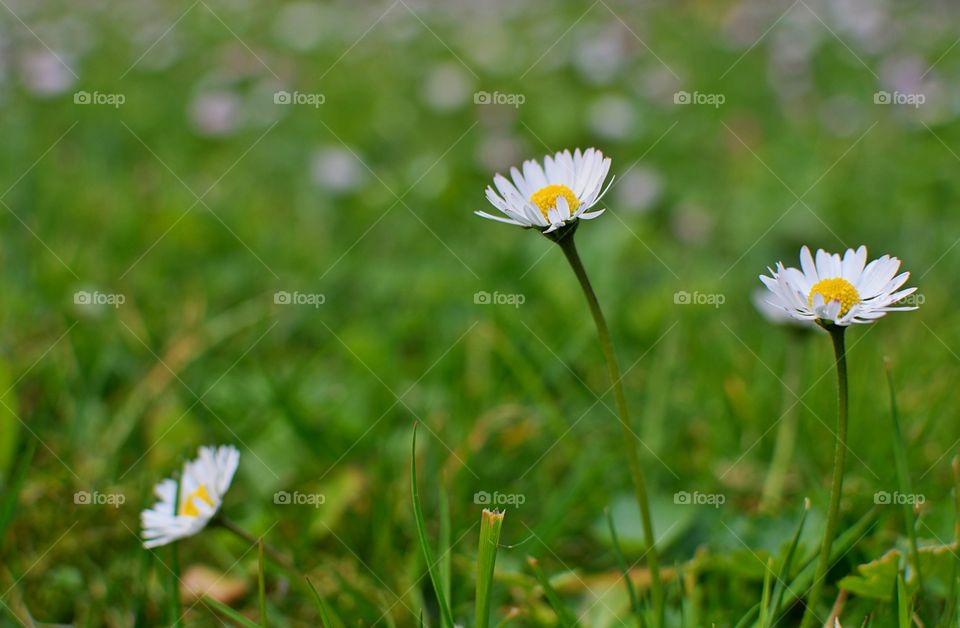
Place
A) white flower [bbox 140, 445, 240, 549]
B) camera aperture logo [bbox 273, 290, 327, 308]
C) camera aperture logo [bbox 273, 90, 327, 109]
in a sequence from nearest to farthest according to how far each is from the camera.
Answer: white flower [bbox 140, 445, 240, 549]
camera aperture logo [bbox 273, 290, 327, 308]
camera aperture logo [bbox 273, 90, 327, 109]

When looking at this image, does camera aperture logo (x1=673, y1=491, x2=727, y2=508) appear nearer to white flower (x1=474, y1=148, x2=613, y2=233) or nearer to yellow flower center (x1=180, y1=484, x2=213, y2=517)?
white flower (x1=474, y1=148, x2=613, y2=233)

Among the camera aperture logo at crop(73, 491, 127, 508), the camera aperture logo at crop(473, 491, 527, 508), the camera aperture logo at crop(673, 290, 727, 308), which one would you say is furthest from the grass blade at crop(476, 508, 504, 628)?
the camera aperture logo at crop(673, 290, 727, 308)

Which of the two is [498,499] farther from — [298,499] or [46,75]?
[46,75]

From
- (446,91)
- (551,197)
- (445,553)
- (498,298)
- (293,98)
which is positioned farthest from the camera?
(446,91)

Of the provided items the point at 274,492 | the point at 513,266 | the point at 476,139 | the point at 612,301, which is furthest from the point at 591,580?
the point at 476,139

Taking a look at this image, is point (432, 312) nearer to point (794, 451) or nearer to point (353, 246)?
point (353, 246)

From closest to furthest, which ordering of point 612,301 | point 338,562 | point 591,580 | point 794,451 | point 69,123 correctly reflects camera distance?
point 591,580 → point 338,562 → point 794,451 → point 612,301 → point 69,123

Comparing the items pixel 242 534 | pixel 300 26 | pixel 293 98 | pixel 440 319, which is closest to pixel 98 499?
pixel 242 534
